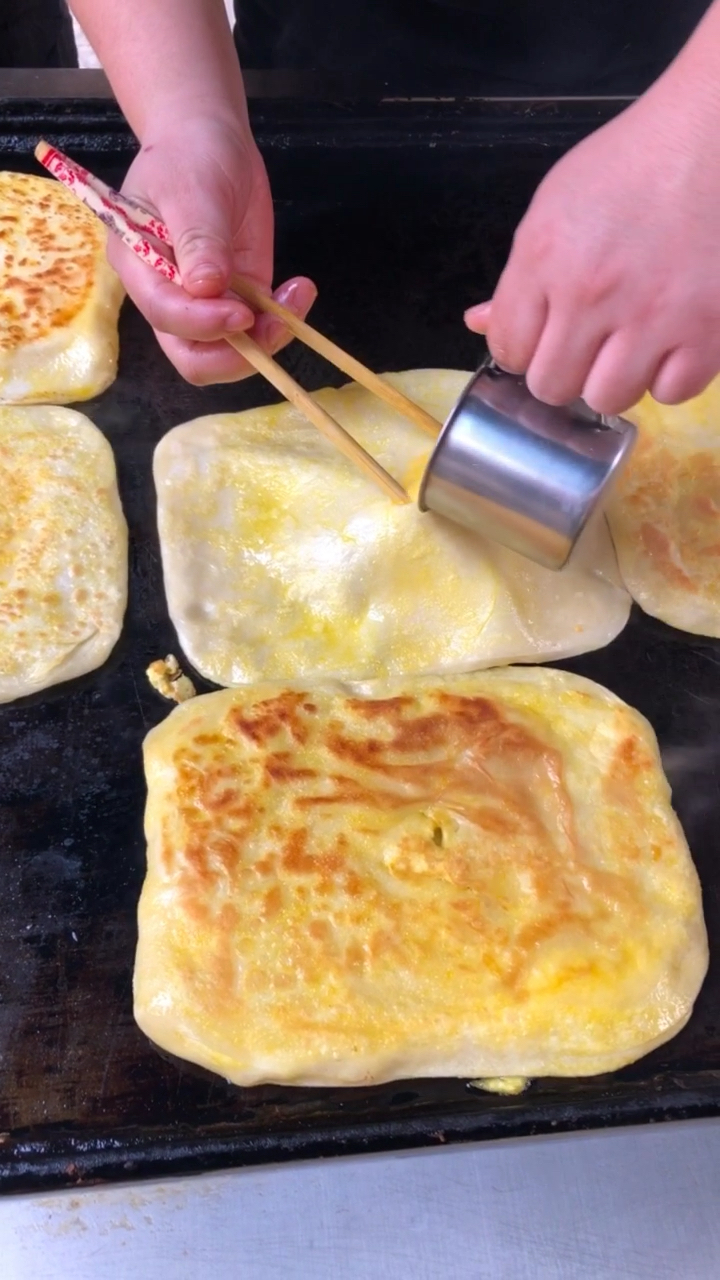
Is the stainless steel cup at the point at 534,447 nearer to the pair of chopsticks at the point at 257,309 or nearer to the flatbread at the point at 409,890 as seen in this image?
the pair of chopsticks at the point at 257,309

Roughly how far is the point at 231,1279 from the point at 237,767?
75 centimetres

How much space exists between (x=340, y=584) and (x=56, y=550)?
1.65 feet

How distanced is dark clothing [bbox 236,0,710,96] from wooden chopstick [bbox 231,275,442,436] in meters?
0.89

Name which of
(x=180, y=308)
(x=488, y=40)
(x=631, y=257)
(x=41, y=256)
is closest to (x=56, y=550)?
(x=180, y=308)

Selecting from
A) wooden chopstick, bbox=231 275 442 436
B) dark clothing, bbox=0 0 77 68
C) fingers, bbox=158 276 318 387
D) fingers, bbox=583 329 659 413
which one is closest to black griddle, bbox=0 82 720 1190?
fingers, bbox=158 276 318 387

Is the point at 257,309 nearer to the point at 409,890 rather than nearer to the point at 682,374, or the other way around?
the point at 682,374

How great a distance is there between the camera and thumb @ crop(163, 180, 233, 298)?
4.93ft

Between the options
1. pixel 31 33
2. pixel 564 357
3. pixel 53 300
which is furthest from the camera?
pixel 31 33

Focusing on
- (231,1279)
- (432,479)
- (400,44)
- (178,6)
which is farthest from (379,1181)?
(400,44)

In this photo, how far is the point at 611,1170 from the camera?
159 cm

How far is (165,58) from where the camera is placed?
1.78 meters

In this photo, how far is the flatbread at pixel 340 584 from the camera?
1.73m

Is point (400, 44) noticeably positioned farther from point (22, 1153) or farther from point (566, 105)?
point (22, 1153)

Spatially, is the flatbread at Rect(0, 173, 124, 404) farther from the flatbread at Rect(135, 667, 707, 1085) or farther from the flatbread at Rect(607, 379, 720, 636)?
the flatbread at Rect(607, 379, 720, 636)
